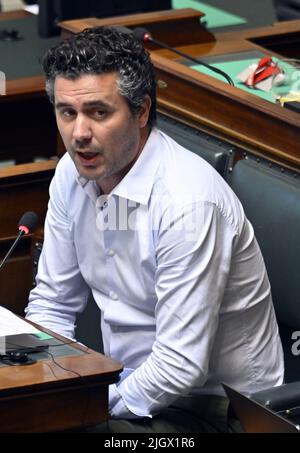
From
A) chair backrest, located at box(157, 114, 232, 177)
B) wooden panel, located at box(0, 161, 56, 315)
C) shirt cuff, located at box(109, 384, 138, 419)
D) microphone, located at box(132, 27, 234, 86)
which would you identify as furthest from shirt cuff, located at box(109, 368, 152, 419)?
microphone, located at box(132, 27, 234, 86)

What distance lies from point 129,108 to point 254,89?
64cm

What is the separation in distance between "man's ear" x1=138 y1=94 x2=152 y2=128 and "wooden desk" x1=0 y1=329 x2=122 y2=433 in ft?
1.25

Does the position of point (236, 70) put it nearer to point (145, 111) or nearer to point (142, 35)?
point (142, 35)

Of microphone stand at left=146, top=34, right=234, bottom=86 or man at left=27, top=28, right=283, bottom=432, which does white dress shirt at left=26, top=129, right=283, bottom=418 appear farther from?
microphone stand at left=146, top=34, right=234, bottom=86

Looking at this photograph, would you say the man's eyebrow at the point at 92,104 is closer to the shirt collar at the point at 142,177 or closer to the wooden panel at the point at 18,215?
the shirt collar at the point at 142,177

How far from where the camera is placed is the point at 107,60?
1.84 metres

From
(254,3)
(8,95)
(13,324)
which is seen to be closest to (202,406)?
(13,324)

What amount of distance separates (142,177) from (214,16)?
1.32 meters

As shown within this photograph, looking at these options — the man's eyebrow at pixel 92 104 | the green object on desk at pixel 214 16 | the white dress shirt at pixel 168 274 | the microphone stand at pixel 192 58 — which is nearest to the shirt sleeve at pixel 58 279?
the white dress shirt at pixel 168 274

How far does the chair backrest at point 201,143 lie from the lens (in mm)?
2223

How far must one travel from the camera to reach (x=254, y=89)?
8.07 feet

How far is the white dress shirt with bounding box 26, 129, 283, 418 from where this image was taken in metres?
1.83

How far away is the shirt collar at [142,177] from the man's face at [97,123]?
2 centimetres
